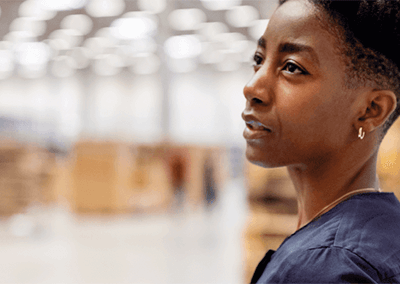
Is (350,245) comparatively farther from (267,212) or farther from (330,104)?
(267,212)

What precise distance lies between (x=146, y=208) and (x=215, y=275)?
4.91 m

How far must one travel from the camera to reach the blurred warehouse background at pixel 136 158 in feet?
15.9

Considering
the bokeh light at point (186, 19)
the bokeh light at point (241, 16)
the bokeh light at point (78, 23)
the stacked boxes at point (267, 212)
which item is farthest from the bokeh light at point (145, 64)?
the stacked boxes at point (267, 212)

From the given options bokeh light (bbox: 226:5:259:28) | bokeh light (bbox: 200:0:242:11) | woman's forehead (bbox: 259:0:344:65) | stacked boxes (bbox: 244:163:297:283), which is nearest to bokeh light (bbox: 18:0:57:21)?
bokeh light (bbox: 200:0:242:11)

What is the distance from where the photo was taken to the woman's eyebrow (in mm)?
753

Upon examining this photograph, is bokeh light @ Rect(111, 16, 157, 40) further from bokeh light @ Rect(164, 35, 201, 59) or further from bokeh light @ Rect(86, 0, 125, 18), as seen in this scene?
bokeh light @ Rect(164, 35, 201, 59)

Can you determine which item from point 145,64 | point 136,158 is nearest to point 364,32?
point 136,158

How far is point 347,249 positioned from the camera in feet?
2.11

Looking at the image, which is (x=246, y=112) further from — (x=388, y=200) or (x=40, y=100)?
(x=40, y=100)

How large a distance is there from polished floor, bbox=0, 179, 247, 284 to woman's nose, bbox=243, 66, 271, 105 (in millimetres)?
3353

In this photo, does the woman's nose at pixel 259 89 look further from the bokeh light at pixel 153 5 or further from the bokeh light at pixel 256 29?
the bokeh light at pixel 256 29

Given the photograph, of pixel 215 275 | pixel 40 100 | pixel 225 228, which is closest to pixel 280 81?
pixel 215 275

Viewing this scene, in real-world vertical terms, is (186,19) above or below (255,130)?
above

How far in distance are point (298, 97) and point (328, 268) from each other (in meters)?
0.34
